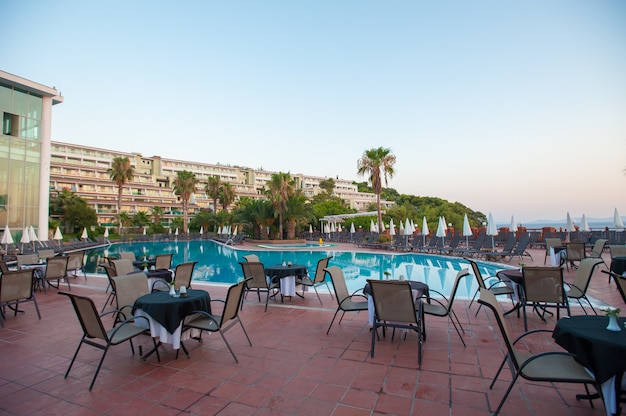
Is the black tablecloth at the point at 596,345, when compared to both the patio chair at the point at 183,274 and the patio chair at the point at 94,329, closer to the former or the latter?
the patio chair at the point at 94,329

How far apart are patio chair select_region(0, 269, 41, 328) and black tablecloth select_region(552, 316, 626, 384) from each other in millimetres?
6991

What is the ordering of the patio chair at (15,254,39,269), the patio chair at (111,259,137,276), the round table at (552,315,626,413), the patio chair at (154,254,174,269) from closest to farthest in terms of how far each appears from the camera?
the round table at (552,315,626,413)
the patio chair at (111,259,137,276)
the patio chair at (154,254,174,269)
the patio chair at (15,254,39,269)

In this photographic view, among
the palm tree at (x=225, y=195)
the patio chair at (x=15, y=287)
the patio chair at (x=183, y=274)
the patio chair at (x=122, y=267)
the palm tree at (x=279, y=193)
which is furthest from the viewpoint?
the palm tree at (x=225, y=195)

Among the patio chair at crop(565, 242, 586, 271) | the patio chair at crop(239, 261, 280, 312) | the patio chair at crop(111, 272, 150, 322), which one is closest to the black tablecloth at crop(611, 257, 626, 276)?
the patio chair at crop(565, 242, 586, 271)

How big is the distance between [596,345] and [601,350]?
4 cm

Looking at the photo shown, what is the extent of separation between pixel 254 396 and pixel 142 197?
199 feet

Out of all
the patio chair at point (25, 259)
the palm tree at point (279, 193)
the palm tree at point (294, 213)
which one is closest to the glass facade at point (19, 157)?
the patio chair at point (25, 259)

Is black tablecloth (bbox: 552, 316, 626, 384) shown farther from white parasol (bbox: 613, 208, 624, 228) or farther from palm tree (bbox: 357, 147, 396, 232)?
palm tree (bbox: 357, 147, 396, 232)

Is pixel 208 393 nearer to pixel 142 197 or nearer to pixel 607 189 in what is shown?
pixel 607 189

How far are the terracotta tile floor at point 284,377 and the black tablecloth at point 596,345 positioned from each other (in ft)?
1.71

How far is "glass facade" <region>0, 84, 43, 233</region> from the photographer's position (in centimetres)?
1829

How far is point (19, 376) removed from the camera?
326 centimetres

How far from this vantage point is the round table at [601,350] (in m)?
2.12

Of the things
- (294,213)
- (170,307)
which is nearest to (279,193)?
(294,213)
